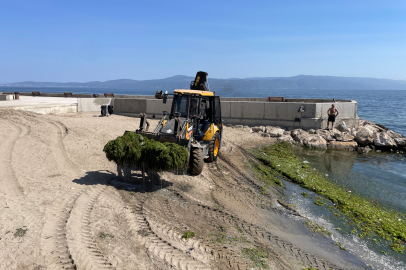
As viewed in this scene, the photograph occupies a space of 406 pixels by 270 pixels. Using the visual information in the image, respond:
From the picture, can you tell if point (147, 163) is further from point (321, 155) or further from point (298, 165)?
point (321, 155)

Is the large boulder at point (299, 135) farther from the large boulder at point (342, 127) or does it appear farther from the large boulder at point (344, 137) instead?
the large boulder at point (342, 127)

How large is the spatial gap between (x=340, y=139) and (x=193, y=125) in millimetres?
9486

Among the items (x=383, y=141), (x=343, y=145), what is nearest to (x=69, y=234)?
(x=343, y=145)

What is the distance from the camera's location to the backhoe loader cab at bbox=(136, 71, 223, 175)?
7.59 meters

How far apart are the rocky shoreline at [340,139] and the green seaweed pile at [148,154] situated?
954cm

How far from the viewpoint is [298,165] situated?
428 inches

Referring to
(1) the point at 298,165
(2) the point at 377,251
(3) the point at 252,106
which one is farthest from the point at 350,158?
(2) the point at 377,251

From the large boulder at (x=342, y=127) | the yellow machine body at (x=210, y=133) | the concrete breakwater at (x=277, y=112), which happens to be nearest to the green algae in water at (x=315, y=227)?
the yellow machine body at (x=210, y=133)

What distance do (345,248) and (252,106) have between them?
12.3 m

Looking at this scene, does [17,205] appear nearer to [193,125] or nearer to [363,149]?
[193,125]

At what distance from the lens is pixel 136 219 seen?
556 cm

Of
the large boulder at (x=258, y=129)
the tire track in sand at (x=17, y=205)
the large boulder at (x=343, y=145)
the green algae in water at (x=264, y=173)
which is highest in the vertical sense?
the large boulder at (x=258, y=129)

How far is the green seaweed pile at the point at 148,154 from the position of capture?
663 cm

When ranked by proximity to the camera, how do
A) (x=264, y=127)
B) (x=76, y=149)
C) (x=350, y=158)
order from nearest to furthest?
(x=76, y=149) < (x=350, y=158) < (x=264, y=127)
